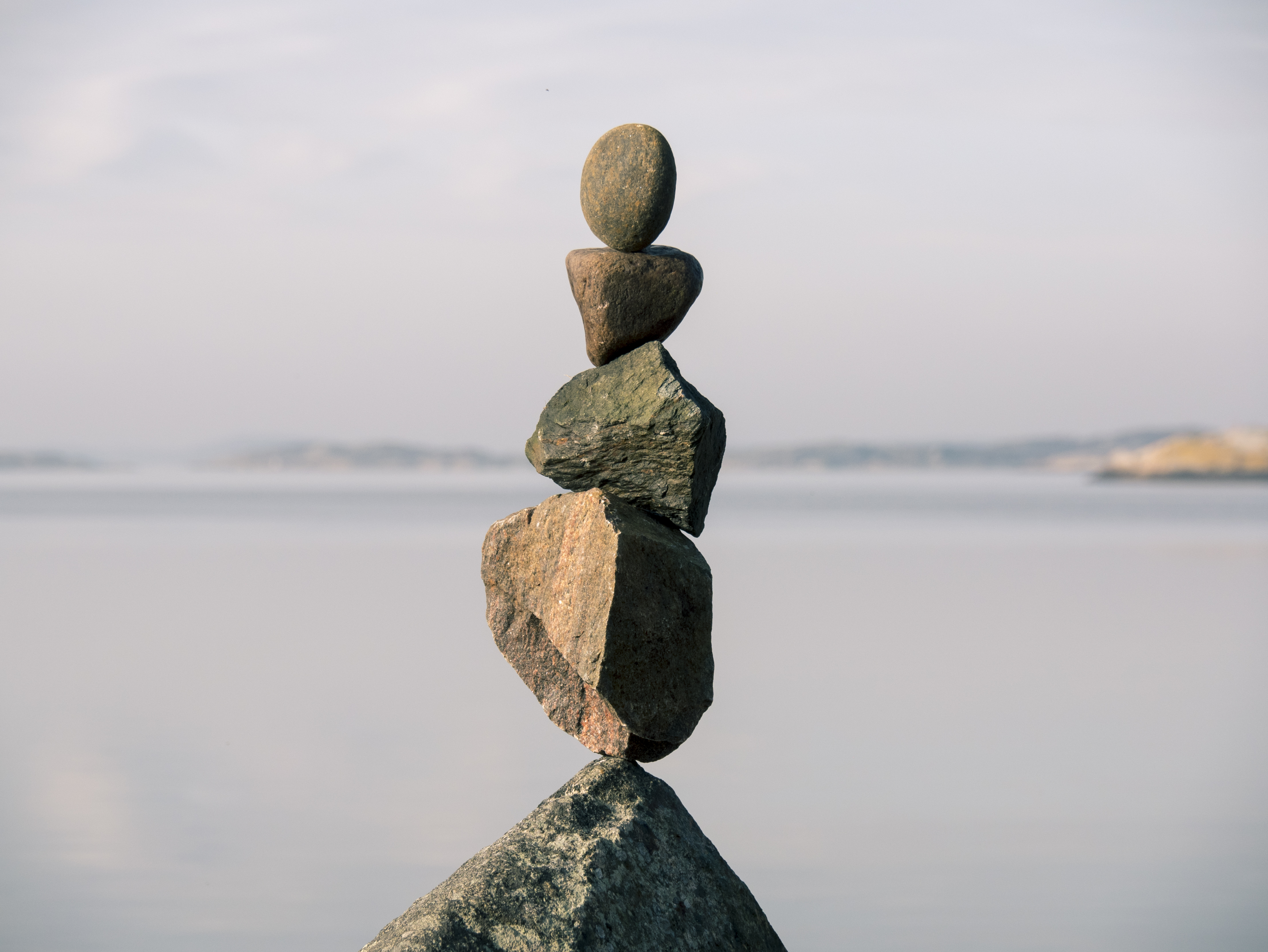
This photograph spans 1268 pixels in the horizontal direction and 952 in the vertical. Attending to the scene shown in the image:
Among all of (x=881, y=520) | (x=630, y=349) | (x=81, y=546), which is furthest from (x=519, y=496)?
(x=630, y=349)

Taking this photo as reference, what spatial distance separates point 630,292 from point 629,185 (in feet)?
2.11

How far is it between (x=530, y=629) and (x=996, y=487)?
13089 centimetres

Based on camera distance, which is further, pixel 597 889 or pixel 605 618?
pixel 605 618

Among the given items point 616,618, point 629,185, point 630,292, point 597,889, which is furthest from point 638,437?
point 597,889

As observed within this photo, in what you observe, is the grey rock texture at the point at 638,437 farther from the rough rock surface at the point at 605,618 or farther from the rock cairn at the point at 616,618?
the rough rock surface at the point at 605,618

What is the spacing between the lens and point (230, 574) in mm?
32250

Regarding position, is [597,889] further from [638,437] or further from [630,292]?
[630,292]

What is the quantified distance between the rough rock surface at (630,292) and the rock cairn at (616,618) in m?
0.01

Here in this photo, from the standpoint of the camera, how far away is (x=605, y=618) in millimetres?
6621

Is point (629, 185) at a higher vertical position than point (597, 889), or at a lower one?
higher

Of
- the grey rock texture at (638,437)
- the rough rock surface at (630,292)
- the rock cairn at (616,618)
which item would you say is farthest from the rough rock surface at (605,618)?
the rough rock surface at (630,292)

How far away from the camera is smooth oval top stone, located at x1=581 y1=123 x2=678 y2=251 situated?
23.4 feet

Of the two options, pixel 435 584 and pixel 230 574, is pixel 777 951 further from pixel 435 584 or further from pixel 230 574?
pixel 230 574

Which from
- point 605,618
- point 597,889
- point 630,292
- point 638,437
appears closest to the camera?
point 597,889
